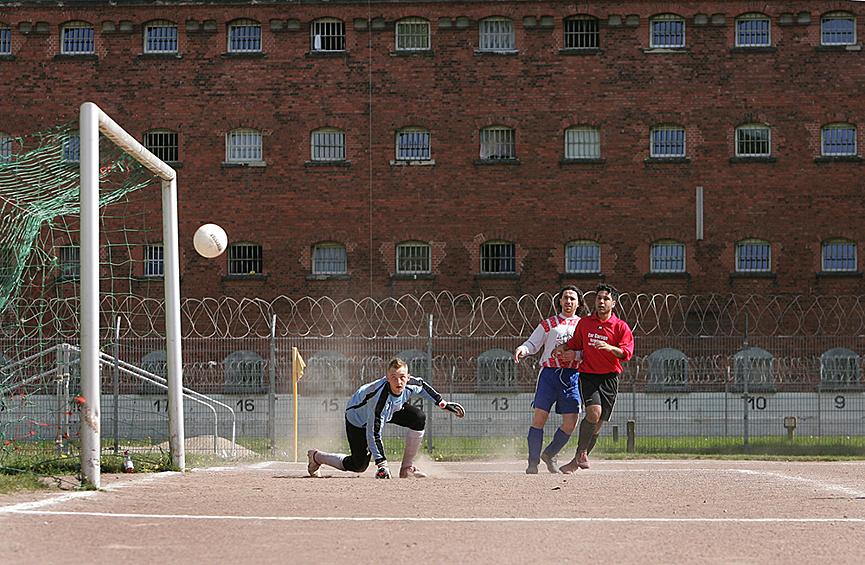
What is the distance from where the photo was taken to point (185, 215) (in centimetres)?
3016

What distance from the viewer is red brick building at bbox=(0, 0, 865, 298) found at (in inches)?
1166

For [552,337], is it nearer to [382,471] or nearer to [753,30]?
[382,471]

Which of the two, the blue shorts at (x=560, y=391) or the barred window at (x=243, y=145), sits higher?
the barred window at (x=243, y=145)

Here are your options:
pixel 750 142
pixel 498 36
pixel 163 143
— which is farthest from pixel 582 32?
pixel 163 143

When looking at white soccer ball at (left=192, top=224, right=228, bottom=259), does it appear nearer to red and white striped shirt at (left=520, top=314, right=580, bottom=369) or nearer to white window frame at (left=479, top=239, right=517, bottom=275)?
red and white striped shirt at (left=520, top=314, right=580, bottom=369)

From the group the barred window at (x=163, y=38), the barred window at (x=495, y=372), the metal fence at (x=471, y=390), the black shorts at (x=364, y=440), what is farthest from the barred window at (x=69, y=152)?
the barred window at (x=163, y=38)

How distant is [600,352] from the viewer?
1085cm

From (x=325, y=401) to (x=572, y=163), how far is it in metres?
13.4

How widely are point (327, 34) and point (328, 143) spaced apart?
3386mm

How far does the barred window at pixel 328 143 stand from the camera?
30188 millimetres

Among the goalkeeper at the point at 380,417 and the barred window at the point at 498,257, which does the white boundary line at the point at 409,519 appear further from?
the barred window at the point at 498,257

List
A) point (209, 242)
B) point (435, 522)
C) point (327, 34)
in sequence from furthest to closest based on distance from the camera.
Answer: point (327, 34) → point (209, 242) → point (435, 522)

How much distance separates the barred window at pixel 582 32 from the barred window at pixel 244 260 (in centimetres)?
1142

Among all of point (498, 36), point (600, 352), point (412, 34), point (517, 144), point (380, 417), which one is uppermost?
point (412, 34)
